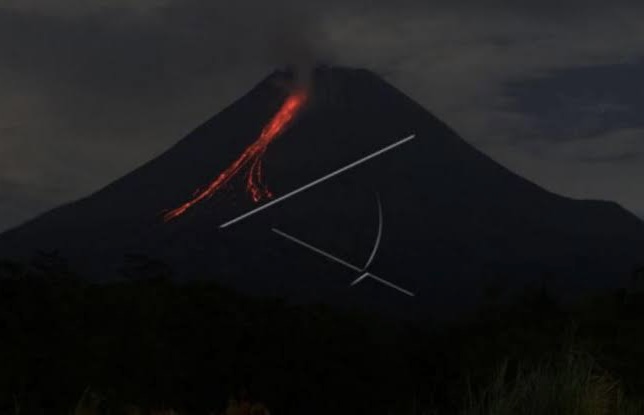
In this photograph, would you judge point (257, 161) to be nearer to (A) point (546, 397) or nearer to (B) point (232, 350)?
(B) point (232, 350)

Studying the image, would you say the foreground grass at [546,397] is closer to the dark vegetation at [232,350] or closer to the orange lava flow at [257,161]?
the dark vegetation at [232,350]

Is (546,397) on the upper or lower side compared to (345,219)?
lower

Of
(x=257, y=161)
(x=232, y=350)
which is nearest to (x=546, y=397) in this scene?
(x=232, y=350)

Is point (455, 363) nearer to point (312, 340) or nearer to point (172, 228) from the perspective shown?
point (312, 340)

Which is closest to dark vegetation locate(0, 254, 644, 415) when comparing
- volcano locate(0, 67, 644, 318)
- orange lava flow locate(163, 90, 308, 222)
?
volcano locate(0, 67, 644, 318)

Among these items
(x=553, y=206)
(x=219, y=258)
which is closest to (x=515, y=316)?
(x=219, y=258)

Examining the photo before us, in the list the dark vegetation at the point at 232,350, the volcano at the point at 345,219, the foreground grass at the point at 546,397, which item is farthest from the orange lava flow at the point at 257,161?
the foreground grass at the point at 546,397
